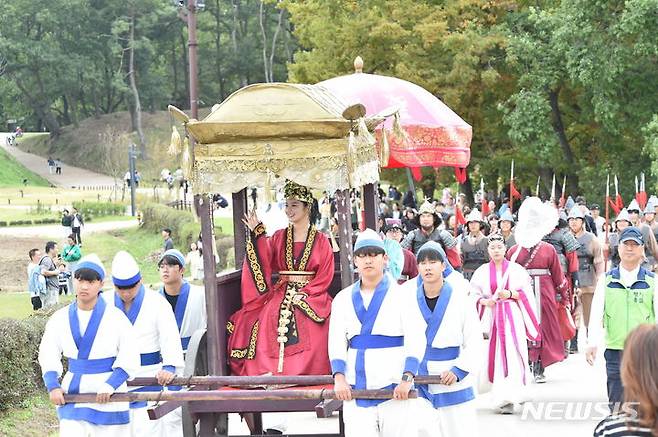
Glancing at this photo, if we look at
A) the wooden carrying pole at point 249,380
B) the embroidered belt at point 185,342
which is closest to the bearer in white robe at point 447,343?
the wooden carrying pole at point 249,380

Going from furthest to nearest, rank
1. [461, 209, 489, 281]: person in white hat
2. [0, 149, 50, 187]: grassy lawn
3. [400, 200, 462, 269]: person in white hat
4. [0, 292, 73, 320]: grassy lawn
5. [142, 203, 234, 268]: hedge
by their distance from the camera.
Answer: [0, 149, 50, 187]: grassy lawn, [142, 203, 234, 268]: hedge, [0, 292, 73, 320]: grassy lawn, [461, 209, 489, 281]: person in white hat, [400, 200, 462, 269]: person in white hat

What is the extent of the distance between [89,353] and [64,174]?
68.9m

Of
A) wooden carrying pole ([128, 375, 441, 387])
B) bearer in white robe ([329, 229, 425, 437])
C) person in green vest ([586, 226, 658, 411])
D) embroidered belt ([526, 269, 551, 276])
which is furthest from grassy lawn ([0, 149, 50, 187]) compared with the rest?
bearer in white robe ([329, 229, 425, 437])

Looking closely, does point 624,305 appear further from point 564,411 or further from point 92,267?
point 92,267

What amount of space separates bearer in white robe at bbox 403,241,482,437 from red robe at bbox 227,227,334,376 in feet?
3.09

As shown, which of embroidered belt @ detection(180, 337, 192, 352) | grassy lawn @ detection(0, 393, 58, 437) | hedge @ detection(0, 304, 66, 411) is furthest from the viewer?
hedge @ detection(0, 304, 66, 411)

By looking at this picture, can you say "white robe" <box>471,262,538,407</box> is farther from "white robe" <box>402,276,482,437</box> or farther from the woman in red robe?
"white robe" <box>402,276,482,437</box>

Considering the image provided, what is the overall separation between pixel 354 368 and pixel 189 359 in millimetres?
1601

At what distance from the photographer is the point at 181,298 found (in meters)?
9.91

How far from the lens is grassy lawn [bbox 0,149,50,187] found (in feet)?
232

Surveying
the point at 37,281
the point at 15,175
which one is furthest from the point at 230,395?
the point at 15,175

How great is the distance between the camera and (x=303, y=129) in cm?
902

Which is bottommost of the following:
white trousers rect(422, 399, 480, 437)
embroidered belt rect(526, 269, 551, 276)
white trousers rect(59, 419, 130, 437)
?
white trousers rect(422, 399, 480, 437)

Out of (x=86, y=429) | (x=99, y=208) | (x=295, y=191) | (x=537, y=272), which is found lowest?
(x=86, y=429)
